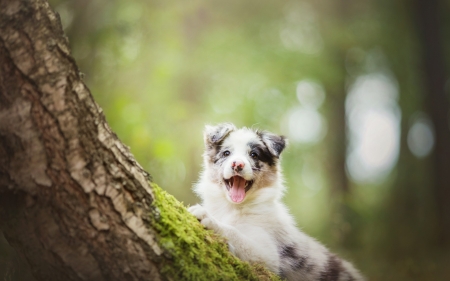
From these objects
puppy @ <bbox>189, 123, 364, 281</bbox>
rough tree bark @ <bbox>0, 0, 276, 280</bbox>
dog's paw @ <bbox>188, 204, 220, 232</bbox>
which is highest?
puppy @ <bbox>189, 123, 364, 281</bbox>

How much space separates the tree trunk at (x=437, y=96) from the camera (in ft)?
33.2

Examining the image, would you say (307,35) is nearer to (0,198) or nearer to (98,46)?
(98,46)

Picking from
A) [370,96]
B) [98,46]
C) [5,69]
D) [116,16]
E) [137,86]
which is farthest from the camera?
[370,96]

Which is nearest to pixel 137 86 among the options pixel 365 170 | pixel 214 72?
pixel 214 72

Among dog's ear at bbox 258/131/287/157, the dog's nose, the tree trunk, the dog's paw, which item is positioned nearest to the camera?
the dog's paw

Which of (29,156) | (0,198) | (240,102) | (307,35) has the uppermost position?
(307,35)

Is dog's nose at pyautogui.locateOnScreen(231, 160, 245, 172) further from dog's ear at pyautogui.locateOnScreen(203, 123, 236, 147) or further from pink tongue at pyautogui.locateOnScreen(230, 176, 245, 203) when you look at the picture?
dog's ear at pyautogui.locateOnScreen(203, 123, 236, 147)

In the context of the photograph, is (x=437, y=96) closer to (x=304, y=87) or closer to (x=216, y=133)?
(x=304, y=87)

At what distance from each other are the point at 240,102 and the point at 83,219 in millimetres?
10399

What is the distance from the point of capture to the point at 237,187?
15.0 feet

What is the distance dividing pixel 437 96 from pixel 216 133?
7.95m

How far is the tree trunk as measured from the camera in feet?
33.2

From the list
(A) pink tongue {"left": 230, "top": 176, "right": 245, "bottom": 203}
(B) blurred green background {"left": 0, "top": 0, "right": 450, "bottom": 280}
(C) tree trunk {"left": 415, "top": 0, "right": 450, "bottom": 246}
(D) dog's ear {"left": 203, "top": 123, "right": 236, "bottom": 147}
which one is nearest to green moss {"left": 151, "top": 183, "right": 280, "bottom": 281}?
(A) pink tongue {"left": 230, "top": 176, "right": 245, "bottom": 203}

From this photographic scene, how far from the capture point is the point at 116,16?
7.86 metres
